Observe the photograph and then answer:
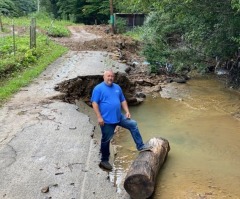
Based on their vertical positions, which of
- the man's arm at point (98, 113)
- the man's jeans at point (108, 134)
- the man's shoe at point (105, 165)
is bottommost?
the man's shoe at point (105, 165)

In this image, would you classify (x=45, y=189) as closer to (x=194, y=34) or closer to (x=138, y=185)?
(x=138, y=185)

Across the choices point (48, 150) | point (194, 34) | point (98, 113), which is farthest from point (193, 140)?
point (194, 34)

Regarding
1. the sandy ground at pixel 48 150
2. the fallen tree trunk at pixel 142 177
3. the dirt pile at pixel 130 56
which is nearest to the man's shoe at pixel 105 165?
the sandy ground at pixel 48 150

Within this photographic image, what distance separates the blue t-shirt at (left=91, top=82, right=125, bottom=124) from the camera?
724 centimetres

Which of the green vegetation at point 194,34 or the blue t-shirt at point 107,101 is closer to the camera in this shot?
the blue t-shirt at point 107,101

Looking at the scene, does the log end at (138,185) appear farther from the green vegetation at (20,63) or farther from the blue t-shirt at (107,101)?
the green vegetation at (20,63)

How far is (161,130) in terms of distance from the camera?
11016 mm

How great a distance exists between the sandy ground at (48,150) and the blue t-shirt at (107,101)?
3.04 feet

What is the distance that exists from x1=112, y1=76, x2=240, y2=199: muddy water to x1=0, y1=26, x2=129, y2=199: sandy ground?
0.70 meters

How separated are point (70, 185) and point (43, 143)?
2034 mm

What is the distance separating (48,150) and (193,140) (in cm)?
428

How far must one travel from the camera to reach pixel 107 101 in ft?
23.8

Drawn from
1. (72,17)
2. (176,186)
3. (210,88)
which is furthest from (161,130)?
(72,17)

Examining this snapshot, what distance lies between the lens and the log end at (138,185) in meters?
6.49
